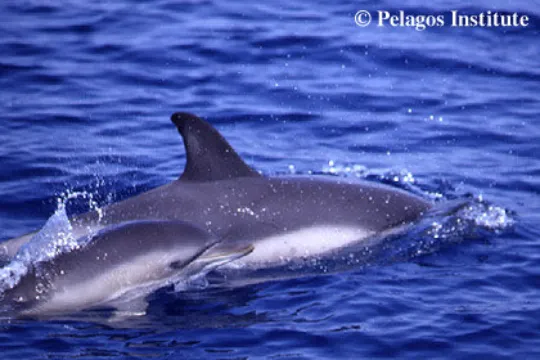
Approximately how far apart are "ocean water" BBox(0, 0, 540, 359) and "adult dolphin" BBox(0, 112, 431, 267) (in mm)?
527

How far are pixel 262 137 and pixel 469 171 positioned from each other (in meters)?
3.51

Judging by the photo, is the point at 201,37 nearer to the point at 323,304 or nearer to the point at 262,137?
the point at 262,137

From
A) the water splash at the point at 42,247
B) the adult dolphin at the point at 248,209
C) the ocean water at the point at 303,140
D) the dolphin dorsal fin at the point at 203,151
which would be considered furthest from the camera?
the dolphin dorsal fin at the point at 203,151

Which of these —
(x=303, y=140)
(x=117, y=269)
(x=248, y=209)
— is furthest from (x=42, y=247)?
(x=303, y=140)

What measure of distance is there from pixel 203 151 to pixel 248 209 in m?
0.84

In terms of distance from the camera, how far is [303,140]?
16047 millimetres

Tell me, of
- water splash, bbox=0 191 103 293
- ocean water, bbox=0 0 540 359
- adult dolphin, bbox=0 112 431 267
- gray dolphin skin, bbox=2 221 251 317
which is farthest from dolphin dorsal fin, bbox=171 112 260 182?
water splash, bbox=0 191 103 293

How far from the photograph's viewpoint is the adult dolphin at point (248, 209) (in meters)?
11.2

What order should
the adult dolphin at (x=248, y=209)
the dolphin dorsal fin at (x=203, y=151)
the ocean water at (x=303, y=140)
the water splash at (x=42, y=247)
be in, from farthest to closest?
the dolphin dorsal fin at (x=203, y=151)
the adult dolphin at (x=248, y=209)
the water splash at (x=42, y=247)
the ocean water at (x=303, y=140)

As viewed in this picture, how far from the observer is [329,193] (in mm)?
11875

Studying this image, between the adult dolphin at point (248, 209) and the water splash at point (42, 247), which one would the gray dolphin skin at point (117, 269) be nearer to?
the water splash at point (42, 247)

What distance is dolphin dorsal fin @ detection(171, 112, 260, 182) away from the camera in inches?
450

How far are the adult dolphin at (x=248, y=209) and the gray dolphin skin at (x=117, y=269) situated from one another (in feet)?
2.52

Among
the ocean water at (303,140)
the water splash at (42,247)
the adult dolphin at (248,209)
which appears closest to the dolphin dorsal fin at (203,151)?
the adult dolphin at (248,209)
